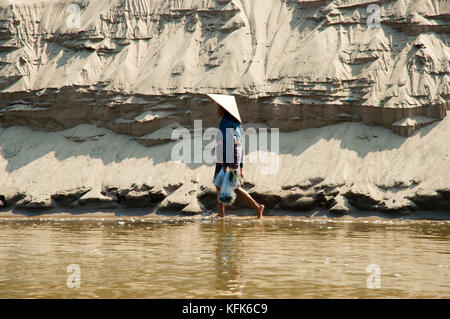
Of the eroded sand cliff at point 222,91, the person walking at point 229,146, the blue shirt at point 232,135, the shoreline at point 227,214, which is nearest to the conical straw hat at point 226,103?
the person walking at point 229,146

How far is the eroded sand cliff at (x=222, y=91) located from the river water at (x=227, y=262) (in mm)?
3735

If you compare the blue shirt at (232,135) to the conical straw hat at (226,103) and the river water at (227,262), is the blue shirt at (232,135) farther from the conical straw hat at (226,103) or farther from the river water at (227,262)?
the river water at (227,262)

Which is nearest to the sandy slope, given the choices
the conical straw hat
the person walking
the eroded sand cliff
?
the eroded sand cliff

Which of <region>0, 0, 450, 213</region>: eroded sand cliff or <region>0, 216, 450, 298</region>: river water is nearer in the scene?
<region>0, 216, 450, 298</region>: river water

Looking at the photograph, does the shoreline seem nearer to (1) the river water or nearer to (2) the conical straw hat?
(1) the river water

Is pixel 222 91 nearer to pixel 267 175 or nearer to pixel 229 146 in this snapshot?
pixel 267 175

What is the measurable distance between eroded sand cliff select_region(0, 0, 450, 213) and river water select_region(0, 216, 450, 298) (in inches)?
147

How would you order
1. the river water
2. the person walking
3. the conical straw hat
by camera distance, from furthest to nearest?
1. the person walking
2. the conical straw hat
3. the river water

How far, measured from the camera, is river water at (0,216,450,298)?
4688 millimetres

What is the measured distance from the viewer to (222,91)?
15.7 metres

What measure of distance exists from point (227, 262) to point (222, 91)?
10.0 metres

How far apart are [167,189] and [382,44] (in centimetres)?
641

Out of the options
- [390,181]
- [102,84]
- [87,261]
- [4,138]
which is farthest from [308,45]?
[87,261]

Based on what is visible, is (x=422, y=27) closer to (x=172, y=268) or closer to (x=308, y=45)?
(x=308, y=45)
